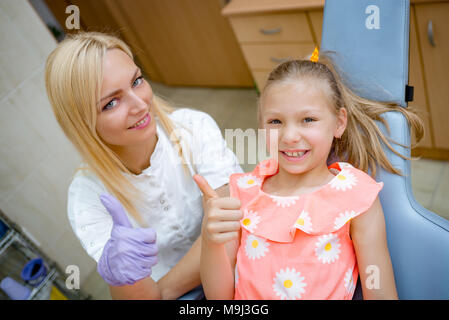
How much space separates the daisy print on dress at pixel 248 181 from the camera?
1095mm

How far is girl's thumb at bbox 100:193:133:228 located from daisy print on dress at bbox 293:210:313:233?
43 centimetres

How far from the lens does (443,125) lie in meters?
1.84

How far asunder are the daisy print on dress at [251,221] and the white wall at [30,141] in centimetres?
128

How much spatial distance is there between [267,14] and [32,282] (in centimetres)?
184

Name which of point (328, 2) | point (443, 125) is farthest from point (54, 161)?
point (443, 125)

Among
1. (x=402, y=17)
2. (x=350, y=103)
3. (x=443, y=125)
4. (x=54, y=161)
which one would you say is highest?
(x=402, y=17)

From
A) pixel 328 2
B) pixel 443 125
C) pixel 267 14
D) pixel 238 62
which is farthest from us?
pixel 238 62

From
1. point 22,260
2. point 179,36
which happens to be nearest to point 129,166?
point 22,260

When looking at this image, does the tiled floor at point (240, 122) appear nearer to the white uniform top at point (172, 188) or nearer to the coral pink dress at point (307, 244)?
→ the white uniform top at point (172, 188)

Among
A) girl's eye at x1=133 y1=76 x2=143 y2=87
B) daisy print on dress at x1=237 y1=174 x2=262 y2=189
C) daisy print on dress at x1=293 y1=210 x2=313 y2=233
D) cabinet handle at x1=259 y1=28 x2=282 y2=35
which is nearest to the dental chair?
daisy print on dress at x1=293 y1=210 x2=313 y2=233

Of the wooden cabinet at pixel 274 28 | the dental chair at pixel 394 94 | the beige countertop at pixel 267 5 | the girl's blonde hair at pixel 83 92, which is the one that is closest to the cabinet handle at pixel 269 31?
the wooden cabinet at pixel 274 28

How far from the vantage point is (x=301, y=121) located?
3.11 ft

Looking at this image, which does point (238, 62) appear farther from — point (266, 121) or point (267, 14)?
point (266, 121)

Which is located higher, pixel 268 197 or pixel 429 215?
pixel 268 197
